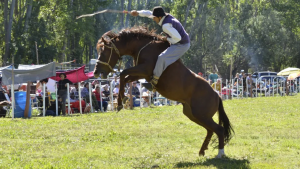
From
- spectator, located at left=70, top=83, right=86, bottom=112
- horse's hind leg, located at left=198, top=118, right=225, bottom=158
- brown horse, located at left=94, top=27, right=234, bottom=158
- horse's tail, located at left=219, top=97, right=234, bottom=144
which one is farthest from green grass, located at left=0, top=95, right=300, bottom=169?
spectator, located at left=70, top=83, right=86, bottom=112

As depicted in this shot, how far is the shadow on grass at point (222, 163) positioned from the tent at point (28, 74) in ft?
35.4

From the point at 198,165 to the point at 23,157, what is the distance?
3.51m

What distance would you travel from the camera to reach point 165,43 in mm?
8750

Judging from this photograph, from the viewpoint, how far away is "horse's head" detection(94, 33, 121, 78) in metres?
8.58

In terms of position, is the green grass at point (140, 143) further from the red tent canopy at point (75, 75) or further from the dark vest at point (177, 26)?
the red tent canopy at point (75, 75)

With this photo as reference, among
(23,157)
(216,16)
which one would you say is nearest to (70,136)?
(23,157)

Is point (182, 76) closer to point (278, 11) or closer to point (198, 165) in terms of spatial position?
point (198, 165)

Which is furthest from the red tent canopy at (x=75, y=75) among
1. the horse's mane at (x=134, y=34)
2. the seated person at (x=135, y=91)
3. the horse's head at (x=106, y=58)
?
the horse's head at (x=106, y=58)

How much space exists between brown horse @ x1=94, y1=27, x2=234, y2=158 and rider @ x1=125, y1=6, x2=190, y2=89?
144 mm

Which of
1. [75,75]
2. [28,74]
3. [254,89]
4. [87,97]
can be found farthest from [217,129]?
[254,89]

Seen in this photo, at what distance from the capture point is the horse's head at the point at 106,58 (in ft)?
28.1

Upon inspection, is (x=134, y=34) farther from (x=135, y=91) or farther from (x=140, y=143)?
(x=135, y=91)

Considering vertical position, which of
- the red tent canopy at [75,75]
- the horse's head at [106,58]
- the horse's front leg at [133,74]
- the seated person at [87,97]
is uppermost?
the horse's head at [106,58]

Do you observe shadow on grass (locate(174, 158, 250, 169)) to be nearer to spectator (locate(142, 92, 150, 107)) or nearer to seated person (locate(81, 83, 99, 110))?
seated person (locate(81, 83, 99, 110))
